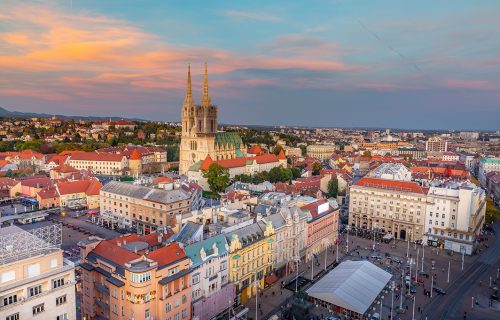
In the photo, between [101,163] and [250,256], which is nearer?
[250,256]

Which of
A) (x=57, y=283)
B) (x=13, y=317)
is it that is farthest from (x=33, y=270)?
(x=13, y=317)

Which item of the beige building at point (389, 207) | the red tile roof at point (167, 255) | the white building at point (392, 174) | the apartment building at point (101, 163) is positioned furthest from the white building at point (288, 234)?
the apartment building at point (101, 163)

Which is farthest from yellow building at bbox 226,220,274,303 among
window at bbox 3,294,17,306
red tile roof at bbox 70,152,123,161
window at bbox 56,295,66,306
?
red tile roof at bbox 70,152,123,161

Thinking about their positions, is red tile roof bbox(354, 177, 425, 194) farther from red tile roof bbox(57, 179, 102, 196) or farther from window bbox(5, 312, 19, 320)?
window bbox(5, 312, 19, 320)

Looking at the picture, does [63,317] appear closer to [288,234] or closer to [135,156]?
[288,234]

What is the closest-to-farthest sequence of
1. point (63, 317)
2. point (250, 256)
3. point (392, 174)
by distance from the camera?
1. point (63, 317)
2. point (250, 256)
3. point (392, 174)

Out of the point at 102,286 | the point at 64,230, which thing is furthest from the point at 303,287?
the point at 64,230

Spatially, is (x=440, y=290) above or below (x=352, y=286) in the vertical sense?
below
